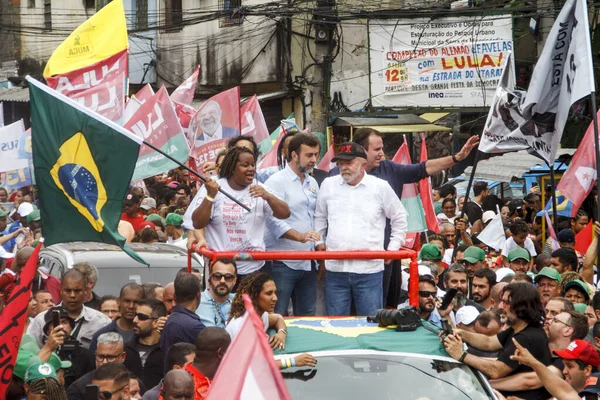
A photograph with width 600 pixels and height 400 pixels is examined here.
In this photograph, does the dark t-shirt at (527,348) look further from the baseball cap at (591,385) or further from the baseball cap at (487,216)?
the baseball cap at (487,216)

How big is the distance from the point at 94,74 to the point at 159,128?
1.19m

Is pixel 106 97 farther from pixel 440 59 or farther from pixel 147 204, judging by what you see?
pixel 440 59

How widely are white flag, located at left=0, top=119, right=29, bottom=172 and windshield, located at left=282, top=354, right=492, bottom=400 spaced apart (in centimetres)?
1234

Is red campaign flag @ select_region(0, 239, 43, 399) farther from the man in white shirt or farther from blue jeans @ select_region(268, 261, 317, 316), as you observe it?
the man in white shirt

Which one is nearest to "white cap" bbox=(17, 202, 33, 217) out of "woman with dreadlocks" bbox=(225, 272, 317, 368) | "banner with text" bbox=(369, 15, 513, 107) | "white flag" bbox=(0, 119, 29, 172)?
"white flag" bbox=(0, 119, 29, 172)

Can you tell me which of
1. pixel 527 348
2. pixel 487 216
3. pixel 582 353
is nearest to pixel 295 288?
pixel 527 348

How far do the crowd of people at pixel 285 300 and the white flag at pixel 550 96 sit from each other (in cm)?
174

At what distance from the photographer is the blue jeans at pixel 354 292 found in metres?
7.98

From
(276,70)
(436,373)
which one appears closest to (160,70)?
(276,70)

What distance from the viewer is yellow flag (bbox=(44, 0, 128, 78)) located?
49.3 feet

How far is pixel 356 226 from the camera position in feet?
26.6

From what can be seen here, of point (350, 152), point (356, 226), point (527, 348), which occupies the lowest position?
point (527, 348)

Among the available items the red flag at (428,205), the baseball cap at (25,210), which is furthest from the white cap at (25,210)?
the red flag at (428,205)

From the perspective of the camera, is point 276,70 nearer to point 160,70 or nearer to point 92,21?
point 160,70
